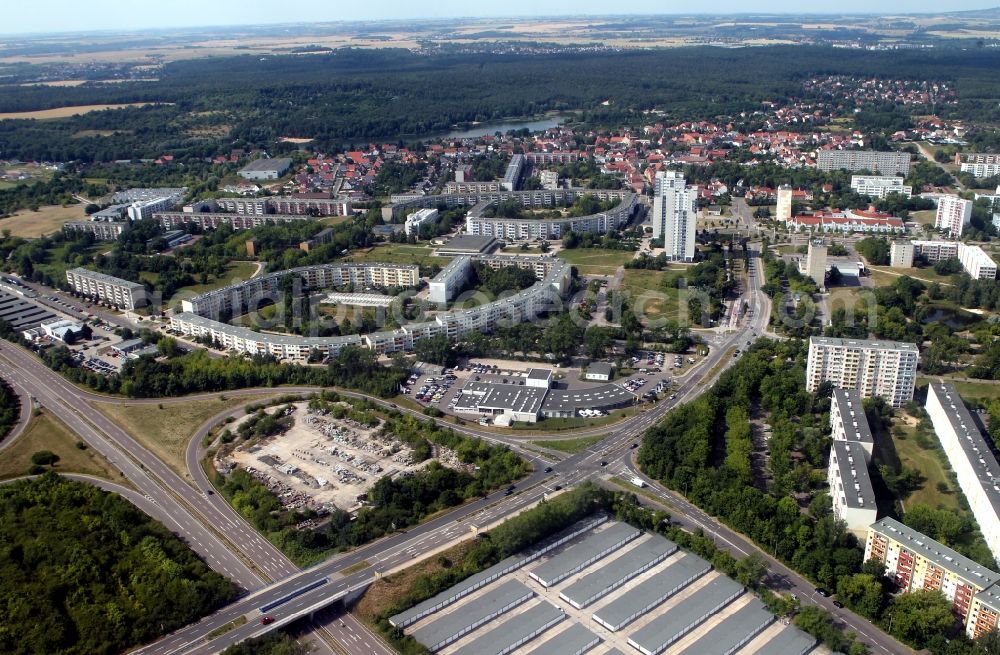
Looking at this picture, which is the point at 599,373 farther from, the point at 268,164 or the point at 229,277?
the point at 268,164

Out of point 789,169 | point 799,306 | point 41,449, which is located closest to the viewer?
point 41,449

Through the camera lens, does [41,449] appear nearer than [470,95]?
Yes

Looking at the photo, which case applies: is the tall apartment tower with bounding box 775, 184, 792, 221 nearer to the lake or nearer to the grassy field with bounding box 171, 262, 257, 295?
the grassy field with bounding box 171, 262, 257, 295

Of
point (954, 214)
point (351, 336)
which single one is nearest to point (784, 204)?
point (954, 214)

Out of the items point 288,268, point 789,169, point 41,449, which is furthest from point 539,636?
point 789,169

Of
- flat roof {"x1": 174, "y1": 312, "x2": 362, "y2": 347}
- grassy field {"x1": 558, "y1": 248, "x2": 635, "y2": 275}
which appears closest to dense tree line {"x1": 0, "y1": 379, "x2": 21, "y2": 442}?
flat roof {"x1": 174, "y1": 312, "x2": 362, "y2": 347}

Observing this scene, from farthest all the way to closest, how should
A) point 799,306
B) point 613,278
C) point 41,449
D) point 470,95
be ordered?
1. point 470,95
2. point 613,278
3. point 799,306
4. point 41,449

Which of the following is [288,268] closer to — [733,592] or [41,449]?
[41,449]
